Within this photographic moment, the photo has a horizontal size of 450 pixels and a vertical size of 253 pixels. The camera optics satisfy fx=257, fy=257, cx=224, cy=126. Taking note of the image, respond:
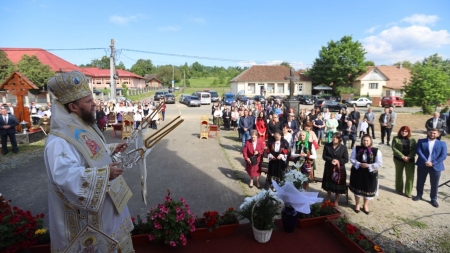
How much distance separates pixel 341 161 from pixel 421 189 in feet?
7.09

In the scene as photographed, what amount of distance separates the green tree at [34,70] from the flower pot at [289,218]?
32351 millimetres

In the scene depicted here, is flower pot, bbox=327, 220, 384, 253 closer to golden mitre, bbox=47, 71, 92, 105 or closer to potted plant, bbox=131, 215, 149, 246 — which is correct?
potted plant, bbox=131, 215, 149, 246

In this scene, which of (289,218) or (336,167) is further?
(336,167)

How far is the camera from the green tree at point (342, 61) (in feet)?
141

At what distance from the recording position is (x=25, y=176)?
25.1 ft

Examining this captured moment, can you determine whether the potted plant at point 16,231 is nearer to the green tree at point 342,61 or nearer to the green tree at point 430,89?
the green tree at point 430,89

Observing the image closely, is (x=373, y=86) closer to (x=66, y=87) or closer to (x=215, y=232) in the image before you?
(x=215, y=232)

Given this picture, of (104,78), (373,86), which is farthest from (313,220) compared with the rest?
(104,78)

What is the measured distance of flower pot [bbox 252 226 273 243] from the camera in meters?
3.56

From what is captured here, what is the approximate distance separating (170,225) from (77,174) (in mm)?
1816

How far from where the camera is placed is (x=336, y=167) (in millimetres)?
5664

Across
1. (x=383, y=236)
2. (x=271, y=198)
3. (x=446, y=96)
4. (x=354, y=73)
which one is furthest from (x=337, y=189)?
(x=354, y=73)

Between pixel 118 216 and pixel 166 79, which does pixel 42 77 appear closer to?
pixel 118 216

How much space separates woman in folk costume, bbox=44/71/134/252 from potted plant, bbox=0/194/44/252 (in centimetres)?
137
